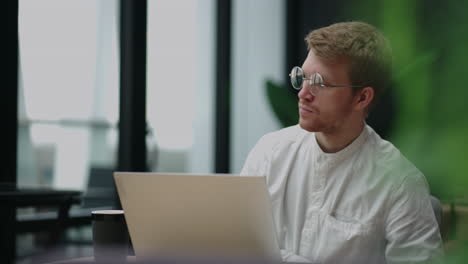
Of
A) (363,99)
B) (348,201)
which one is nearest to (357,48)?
(363,99)

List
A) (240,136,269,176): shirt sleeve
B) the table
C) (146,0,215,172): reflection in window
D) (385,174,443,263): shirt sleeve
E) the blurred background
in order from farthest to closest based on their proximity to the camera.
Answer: (146,0,215,172): reflection in window < the blurred background < the table < (240,136,269,176): shirt sleeve < (385,174,443,263): shirt sleeve

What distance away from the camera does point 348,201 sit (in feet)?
4.48

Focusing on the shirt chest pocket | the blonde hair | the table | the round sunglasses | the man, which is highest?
the blonde hair

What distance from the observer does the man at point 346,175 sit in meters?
1.28

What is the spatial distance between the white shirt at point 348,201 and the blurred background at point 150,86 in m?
0.20

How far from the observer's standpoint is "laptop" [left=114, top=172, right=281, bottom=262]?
927 mm

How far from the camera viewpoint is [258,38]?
14.5 feet

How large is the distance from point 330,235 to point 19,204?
1306mm

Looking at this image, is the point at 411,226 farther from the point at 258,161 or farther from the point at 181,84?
the point at 181,84

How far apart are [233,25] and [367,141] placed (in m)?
2.93

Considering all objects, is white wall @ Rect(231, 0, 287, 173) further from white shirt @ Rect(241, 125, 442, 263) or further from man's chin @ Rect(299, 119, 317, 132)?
man's chin @ Rect(299, 119, 317, 132)

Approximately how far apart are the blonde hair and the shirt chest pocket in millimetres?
314

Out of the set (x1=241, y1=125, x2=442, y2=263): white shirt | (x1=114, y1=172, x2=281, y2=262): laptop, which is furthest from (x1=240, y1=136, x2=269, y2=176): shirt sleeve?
(x1=114, y1=172, x2=281, y2=262): laptop
